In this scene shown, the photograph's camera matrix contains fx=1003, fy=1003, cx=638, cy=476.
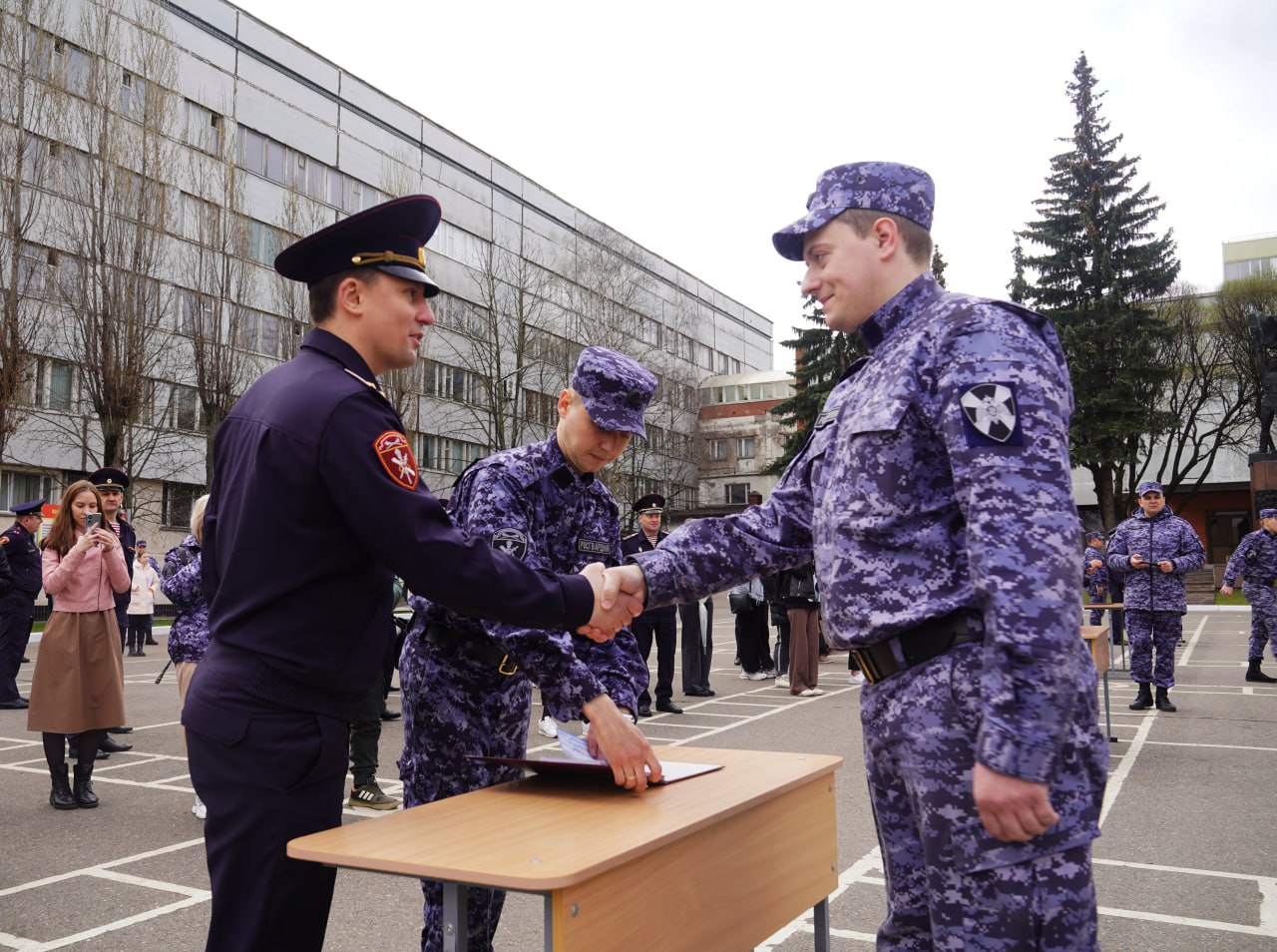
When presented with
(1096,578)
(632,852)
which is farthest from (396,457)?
(1096,578)

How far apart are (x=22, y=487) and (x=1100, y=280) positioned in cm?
3826

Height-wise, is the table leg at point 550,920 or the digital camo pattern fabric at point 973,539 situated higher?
the digital camo pattern fabric at point 973,539

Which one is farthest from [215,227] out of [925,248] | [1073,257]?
[1073,257]

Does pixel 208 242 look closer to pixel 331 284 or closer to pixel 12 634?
pixel 12 634

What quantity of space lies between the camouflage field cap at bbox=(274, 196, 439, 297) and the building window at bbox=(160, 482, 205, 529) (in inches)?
1185

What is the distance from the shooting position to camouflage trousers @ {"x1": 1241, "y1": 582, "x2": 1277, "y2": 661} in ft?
43.1

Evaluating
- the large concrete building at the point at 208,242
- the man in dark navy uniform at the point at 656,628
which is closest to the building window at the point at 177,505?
the large concrete building at the point at 208,242

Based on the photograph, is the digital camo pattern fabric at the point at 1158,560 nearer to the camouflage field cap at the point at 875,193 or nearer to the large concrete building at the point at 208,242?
the camouflage field cap at the point at 875,193

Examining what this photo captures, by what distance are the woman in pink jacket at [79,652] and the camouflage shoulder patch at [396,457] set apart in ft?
18.9

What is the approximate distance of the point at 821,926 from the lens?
308 centimetres

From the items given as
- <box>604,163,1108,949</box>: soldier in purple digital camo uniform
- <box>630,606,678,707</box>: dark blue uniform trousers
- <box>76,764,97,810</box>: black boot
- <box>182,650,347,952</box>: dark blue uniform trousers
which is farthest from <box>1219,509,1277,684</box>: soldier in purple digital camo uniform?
<box>182,650,347,952</box>: dark blue uniform trousers

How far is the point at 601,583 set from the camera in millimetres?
2711

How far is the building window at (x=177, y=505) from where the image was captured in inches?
1182

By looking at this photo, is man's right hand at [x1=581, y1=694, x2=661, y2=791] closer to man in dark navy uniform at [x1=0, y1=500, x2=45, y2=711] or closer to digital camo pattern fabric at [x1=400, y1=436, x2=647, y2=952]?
digital camo pattern fabric at [x1=400, y1=436, x2=647, y2=952]
